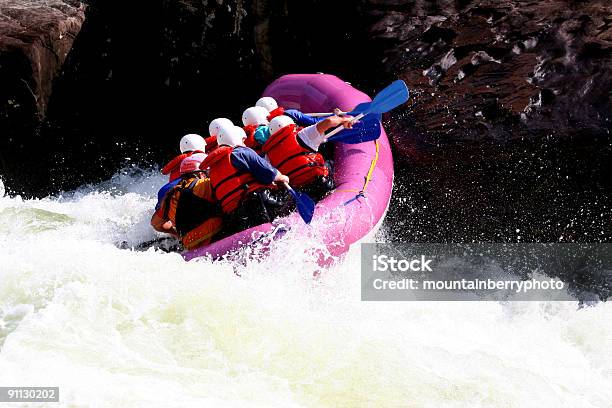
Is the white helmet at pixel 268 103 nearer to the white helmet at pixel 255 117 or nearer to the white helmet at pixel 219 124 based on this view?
the white helmet at pixel 255 117

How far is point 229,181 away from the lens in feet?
16.0

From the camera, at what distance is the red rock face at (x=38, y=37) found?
26.5 ft

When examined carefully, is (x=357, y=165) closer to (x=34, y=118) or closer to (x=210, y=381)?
(x=210, y=381)

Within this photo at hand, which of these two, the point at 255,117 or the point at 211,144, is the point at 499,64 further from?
the point at 211,144

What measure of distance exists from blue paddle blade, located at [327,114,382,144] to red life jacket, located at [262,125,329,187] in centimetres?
36

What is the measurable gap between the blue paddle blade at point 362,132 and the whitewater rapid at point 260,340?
94cm

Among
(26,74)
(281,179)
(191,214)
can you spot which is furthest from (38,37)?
(281,179)

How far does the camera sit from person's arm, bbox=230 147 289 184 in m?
4.86

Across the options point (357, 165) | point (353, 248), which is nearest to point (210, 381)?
point (353, 248)

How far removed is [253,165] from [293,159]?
1.35ft

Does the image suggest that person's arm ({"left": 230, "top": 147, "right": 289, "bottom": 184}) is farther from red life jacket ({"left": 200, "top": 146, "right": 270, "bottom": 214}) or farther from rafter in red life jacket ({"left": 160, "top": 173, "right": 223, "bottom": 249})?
rafter in red life jacket ({"left": 160, "top": 173, "right": 223, "bottom": 249})

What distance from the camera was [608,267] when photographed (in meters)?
5.83

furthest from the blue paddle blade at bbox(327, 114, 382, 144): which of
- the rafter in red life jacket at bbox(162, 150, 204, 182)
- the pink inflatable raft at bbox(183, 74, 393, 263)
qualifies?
the rafter in red life jacket at bbox(162, 150, 204, 182)

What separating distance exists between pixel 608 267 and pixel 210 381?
Answer: 3.58 metres
